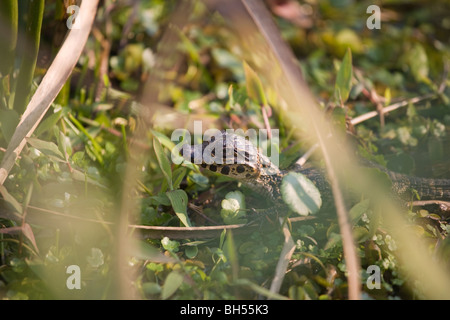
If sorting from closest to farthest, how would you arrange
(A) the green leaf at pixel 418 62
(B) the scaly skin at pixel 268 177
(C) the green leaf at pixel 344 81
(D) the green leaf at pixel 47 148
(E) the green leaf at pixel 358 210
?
(E) the green leaf at pixel 358 210 < (D) the green leaf at pixel 47 148 < (B) the scaly skin at pixel 268 177 < (C) the green leaf at pixel 344 81 < (A) the green leaf at pixel 418 62

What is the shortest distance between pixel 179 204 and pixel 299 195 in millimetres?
621

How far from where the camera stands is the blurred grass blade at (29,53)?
223 centimetres

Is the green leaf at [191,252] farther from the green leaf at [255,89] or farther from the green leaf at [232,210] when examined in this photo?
the green leaf at [255,89]

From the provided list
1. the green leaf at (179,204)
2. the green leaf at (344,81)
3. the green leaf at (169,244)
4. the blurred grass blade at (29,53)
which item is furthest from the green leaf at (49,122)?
the green leaf at (344,81)

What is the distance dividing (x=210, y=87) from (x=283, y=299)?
2232 millimetres

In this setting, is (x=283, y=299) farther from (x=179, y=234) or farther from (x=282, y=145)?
(x=282, y=145)

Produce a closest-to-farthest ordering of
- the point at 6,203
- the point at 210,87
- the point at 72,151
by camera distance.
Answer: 1. the point at 6,203
2. the point at 72,151
3. the point at 210,87

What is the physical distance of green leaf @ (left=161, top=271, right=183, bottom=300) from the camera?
174 centimetres

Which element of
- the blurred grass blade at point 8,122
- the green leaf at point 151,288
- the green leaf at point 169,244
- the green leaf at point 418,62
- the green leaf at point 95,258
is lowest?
the green leaf at point 151,288

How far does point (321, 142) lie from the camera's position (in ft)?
6.46

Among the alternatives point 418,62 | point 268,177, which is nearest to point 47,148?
point 268,177

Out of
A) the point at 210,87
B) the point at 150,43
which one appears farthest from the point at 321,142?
the point at 150,43

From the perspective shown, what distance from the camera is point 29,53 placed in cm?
230

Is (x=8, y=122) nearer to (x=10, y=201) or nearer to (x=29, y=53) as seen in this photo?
(x=29, y=53)
